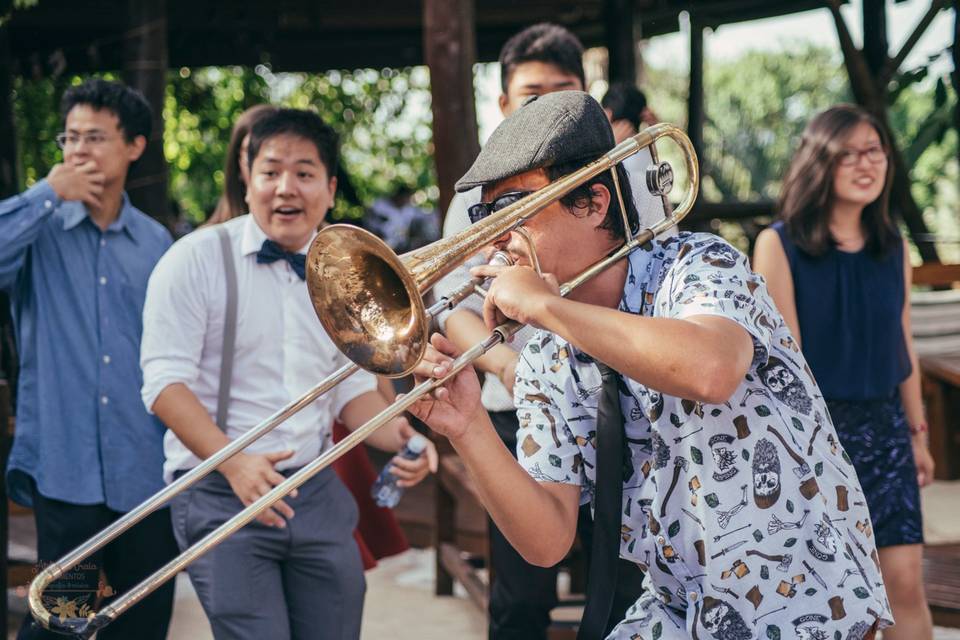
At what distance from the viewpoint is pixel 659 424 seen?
2.26 metres

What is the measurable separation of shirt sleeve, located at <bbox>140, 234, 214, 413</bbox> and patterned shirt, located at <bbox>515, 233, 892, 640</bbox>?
1.44 m

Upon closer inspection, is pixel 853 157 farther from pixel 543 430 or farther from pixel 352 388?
pixel 543 430

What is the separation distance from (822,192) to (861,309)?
40 cm

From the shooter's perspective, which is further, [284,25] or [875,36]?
[284,25]

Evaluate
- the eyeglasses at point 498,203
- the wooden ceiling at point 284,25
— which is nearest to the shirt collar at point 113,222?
the eyeglasses at point 498,203

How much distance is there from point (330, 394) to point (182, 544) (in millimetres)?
615

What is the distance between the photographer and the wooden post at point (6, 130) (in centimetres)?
631

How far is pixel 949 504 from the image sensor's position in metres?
7.19

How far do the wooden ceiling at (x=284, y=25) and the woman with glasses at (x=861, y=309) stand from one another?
507cm

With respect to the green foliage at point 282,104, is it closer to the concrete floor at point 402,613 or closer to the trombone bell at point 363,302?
the concrete floor at point 402,613

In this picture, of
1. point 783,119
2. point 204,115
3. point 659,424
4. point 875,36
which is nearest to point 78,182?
point 659,424

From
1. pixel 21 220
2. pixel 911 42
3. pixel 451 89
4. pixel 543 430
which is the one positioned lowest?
pixel 543 430

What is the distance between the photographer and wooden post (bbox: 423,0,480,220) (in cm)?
537

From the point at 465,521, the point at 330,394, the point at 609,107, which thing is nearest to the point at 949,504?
the point at 465,521
